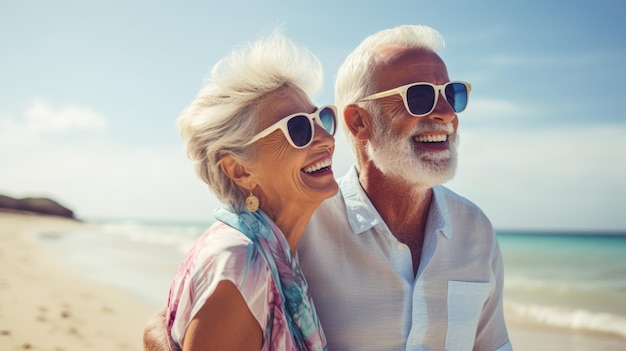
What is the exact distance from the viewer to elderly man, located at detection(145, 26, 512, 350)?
2.88 m

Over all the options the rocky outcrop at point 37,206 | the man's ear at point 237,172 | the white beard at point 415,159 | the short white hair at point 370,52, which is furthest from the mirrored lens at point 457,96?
the rocky outcrop at point 37,206

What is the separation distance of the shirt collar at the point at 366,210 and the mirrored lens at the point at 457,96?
481 mm

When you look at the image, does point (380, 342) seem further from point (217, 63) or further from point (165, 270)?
point (165, 270)

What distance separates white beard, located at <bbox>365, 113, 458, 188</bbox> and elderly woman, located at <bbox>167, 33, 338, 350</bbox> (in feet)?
2.34

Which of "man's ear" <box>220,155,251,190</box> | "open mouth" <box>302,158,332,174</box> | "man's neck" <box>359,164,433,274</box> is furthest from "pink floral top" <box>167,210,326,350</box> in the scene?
"man's neck" <box>359,164,433,274</box>

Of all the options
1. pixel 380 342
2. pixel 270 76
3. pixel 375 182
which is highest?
pixel 270 76

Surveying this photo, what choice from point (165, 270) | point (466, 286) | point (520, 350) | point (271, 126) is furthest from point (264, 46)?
point (165, 270)

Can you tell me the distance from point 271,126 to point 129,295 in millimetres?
7905

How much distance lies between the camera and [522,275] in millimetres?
15711

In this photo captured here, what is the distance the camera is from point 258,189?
2.38 meters

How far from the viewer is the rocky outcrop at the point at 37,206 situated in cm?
2919

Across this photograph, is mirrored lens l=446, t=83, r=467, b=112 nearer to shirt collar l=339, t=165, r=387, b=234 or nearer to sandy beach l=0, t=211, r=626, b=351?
Result: shirt collar l=339, t=165, r=387, b=234

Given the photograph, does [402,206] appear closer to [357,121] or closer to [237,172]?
[357,121]

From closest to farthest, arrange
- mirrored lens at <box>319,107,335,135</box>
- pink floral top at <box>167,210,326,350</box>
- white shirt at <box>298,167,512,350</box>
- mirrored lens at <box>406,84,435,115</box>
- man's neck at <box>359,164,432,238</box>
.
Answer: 1. pink floral top at <box>167,210,326,350</box>
2. mirrored lens at <box>319,107,335,135</box>
3. white shirt at <box>298,167,512,350</box>
4. mirrored lens at <box>406,84,435,115</box>
5. man's neck at <box>359,164,432,238</box>
